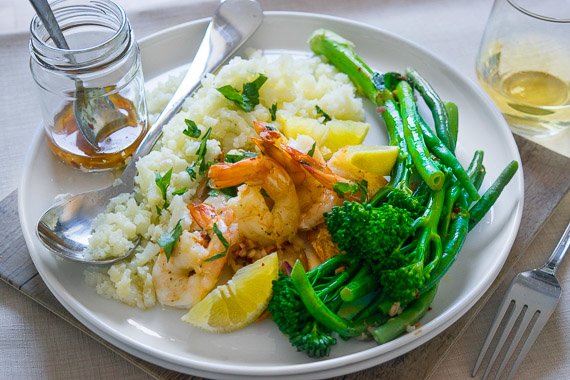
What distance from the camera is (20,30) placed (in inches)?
169

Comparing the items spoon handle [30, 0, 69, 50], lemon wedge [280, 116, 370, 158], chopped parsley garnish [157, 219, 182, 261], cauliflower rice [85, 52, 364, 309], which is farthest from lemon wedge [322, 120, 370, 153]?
spoon handle [30, 0, 69, 50]

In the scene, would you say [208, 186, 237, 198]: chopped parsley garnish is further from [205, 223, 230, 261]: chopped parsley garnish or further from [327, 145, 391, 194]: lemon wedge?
[327, 145, 391, 194]: lemon wedge

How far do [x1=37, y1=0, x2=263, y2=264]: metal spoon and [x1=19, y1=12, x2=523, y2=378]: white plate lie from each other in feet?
0.27

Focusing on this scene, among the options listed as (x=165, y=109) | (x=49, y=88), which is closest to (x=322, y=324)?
(x=165, y=109)

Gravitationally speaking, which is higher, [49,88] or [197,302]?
[49,88]

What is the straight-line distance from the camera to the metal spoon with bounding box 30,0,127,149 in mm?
3010

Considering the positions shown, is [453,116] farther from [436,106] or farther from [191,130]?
[191,130]

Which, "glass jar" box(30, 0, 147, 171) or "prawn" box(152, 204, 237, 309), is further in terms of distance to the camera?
"glass jar" box(30, 0, 147, 171)

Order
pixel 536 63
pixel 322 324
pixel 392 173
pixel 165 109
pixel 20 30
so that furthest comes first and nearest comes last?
pixel 20 30
pixel 536 63
pixel 165 109
pixel 392 173
pixel 322 324

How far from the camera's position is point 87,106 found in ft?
10.5

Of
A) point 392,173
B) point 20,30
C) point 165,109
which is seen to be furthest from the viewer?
point 20,30

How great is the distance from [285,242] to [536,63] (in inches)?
72.0

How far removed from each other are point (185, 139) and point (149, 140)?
0.78 ft

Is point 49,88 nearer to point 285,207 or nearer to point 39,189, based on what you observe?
point 39,189
